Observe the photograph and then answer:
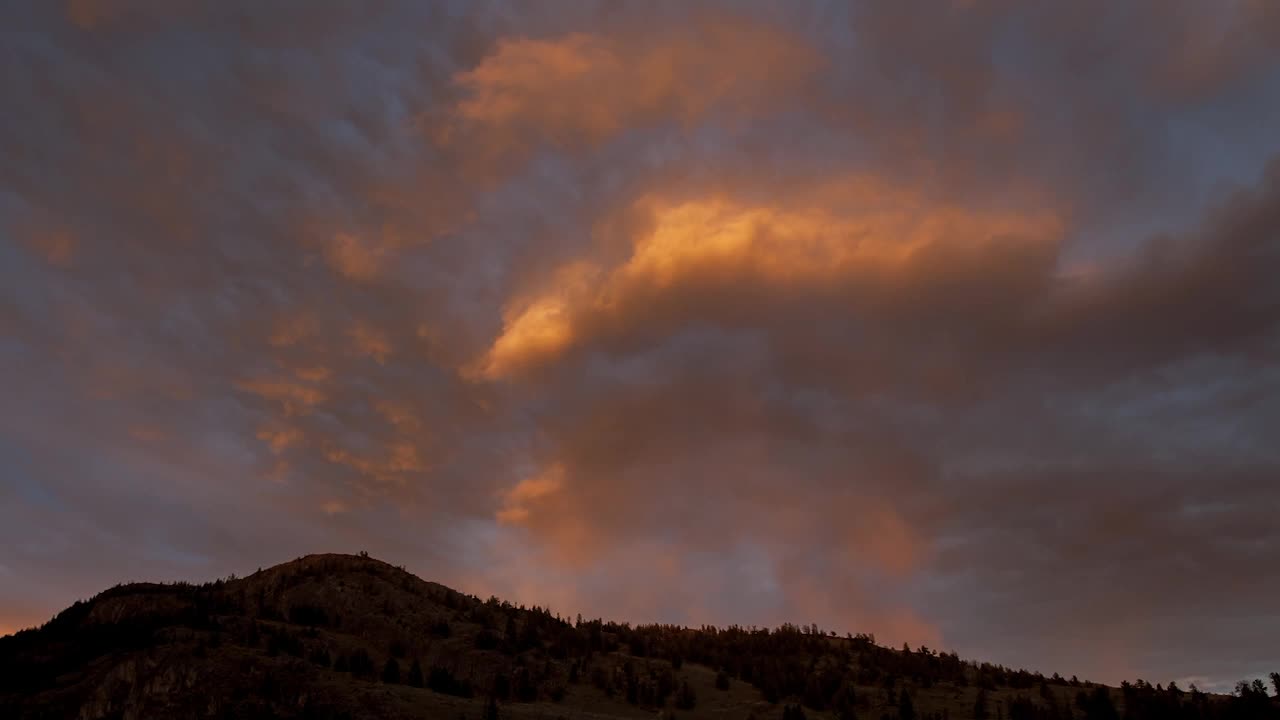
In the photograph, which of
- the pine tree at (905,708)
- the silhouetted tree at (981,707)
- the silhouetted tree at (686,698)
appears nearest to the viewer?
the pine tree at (905,708)

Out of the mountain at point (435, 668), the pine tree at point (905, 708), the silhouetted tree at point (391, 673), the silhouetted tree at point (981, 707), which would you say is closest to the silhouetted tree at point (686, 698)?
the mountain at point (435, 668)

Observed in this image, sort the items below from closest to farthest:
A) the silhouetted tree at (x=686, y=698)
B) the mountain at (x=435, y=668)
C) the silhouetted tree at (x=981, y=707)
Result: the mountain at (x=435, y=668) → the silhouetted tree at (x=981, y=707) → the silhouetted tree at (x=686, y=698)

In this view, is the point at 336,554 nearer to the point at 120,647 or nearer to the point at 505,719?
the point at 120,647

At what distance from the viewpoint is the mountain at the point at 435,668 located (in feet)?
73.4

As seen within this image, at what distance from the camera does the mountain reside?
22359 mm

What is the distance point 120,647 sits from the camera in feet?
86.4

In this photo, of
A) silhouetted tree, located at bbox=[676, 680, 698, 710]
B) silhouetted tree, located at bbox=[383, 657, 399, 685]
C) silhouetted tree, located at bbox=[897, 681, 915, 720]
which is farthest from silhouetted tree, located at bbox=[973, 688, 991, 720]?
silhouetted tree, located at bbox=[383, 657, 399, 685]

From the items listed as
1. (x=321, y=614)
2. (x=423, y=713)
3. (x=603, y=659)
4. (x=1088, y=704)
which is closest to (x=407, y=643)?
(x=321, y=614)

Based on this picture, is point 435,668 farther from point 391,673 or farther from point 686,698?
point 686,698

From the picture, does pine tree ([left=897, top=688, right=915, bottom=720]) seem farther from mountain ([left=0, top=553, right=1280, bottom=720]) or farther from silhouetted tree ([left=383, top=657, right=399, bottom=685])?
silhouetted tree ([left=383, top=657, right=399, bottom=685])

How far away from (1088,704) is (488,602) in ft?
88.6

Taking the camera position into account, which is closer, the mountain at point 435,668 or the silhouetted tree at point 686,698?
the mountain at point 435,668

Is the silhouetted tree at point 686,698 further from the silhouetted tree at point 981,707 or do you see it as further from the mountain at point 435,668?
the silhouetted tree at point 981,707

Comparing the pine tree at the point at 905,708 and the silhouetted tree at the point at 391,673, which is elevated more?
the silhouetted tree at the point at 391,673
